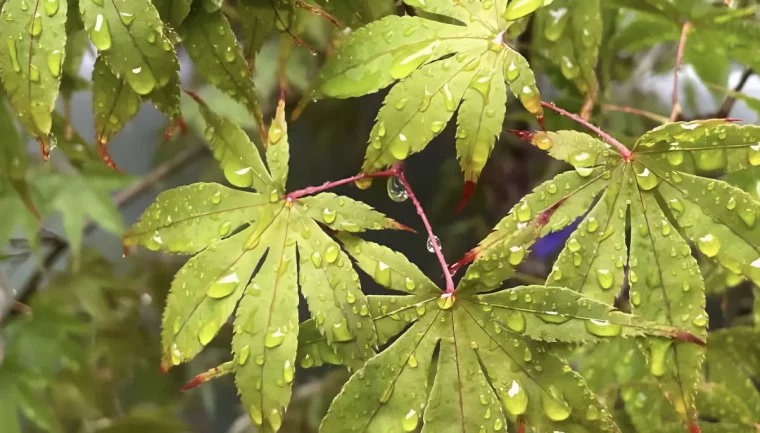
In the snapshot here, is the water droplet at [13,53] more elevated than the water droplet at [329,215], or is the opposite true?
the water droplet at [13,53]

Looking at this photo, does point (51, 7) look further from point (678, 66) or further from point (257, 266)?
point (678, 66)

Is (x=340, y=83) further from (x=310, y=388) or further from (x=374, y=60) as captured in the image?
(x=310, y=388)

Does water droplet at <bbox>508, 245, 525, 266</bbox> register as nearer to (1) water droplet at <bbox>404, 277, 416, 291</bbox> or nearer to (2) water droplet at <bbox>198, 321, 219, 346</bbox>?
(1) water droplet at <bbox>404, 277, 416, 291</bbox>

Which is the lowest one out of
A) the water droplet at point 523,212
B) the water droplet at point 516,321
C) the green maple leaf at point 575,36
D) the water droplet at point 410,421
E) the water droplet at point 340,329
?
the water droplet at point 410,421

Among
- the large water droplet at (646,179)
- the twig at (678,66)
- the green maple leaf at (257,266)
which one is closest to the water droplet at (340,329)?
the green maple leaf at (257,266)

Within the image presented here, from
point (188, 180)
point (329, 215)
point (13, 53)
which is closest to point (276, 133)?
point (329, 215)

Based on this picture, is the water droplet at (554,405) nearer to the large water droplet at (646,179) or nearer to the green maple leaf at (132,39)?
the large water droplet at (646,179)
